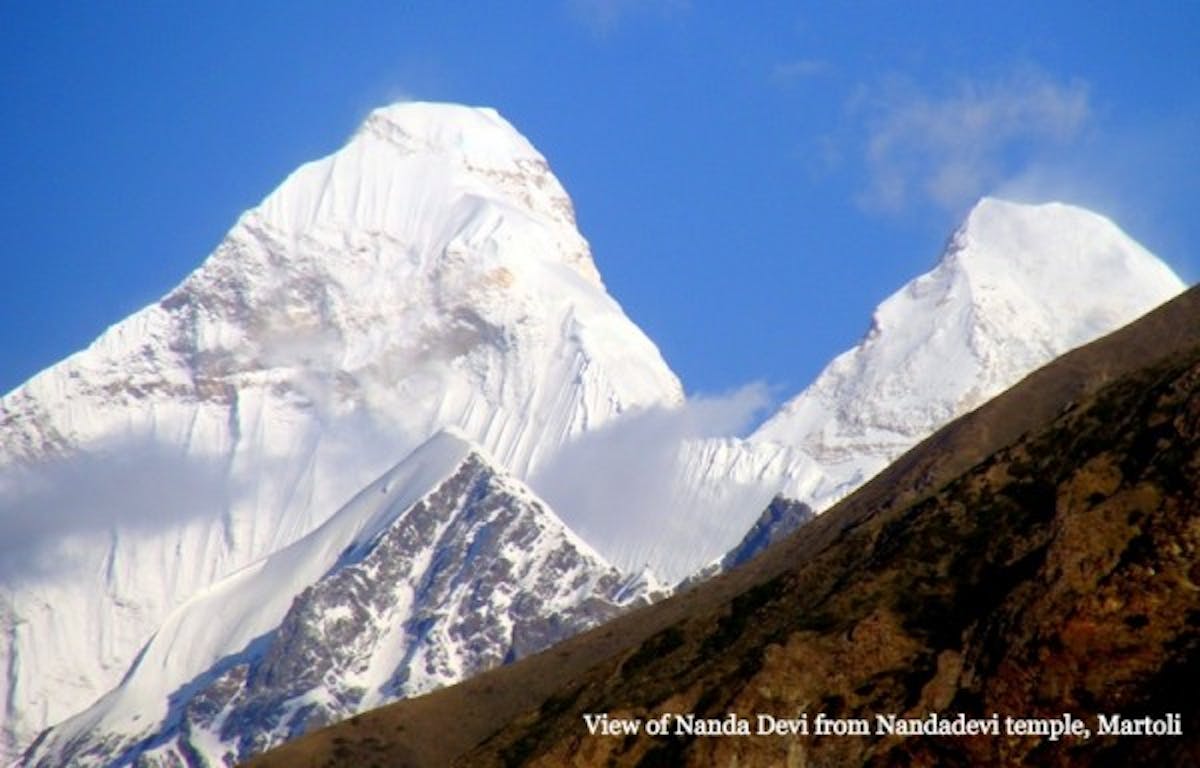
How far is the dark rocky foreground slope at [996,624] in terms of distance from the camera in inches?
4823

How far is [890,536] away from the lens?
183875 mm

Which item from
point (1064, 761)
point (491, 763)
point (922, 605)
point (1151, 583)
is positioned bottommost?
point (1064, 761)

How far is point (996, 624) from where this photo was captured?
135 m

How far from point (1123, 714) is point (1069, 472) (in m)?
40.4

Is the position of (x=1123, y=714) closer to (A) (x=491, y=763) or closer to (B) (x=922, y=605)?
(B) (x=922, y=605)

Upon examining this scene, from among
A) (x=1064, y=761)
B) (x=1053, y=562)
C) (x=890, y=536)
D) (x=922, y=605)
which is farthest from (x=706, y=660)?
(x=1064, y=761)

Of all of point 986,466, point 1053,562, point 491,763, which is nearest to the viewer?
point 1053,562

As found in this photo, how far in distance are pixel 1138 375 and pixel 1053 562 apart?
186 ft

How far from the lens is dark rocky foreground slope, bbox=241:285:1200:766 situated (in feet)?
402

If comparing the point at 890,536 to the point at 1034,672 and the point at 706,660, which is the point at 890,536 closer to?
the point at 706,660

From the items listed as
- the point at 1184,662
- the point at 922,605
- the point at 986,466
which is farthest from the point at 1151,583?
the point at 986,466

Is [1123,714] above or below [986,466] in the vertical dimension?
below

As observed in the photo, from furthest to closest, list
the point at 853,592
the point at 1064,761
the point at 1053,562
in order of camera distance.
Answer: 1. the point at 853,592
2. the point at 1053,562
3. the point at 1064,761

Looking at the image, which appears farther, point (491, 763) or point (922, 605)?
point (491, 763)
